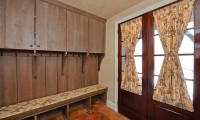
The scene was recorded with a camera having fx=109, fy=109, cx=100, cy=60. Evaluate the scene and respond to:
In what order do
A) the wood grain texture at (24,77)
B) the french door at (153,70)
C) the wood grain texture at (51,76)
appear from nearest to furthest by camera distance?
the french door at (153,70) < the wood grain texture at (24,77) < the wood grain texture at (51,76)

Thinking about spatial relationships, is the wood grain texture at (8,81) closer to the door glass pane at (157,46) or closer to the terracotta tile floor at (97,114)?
the terracotta tile floor at (97,114)

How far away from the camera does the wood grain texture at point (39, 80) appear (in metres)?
2.23

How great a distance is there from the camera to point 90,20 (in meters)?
2.79

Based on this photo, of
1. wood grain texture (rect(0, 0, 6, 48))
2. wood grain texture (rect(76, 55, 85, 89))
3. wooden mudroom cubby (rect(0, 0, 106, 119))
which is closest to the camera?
wood grain texture (rect(0, 0, 6, 48))

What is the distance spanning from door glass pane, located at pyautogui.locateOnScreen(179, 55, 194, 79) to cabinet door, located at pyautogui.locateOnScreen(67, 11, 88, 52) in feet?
6.41

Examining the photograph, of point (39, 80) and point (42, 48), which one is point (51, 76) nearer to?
point (39, 80)

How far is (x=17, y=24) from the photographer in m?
1.76

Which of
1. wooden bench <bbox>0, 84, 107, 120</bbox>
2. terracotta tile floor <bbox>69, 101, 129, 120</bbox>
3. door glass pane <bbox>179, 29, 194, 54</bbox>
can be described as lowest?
terracotta tile floor <bbox>69, 101, 129, 120</bbox>

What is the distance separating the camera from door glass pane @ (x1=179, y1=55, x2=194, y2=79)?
154cm

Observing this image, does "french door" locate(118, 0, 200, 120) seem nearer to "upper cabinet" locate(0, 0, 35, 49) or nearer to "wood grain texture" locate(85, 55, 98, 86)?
"wood grain texture" locate(85, 55, 98, 86)

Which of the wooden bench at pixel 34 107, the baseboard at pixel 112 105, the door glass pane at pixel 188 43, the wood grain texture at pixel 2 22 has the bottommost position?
the baseboard at pixel 112 105

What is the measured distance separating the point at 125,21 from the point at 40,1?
177 cm

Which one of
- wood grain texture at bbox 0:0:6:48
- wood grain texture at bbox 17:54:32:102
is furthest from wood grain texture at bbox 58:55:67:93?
wood grain texture at bbox 0:0:6:48

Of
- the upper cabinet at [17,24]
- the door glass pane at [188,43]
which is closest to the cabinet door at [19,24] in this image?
the upper cabinet at [17,24]
